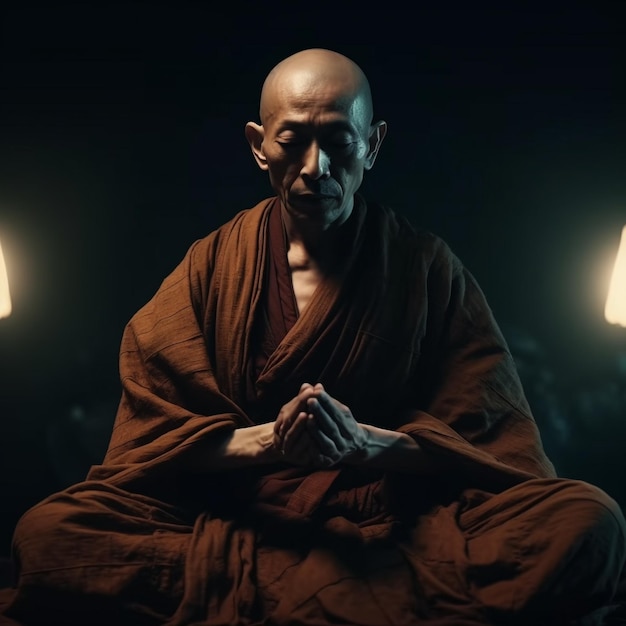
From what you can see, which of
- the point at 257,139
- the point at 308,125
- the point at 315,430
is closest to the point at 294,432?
the point at 315,430

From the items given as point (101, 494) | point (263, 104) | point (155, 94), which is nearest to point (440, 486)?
point (101, 494)

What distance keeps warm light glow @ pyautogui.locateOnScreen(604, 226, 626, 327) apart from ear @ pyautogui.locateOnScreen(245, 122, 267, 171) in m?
1.53

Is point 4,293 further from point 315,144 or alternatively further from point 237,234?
point 315,144

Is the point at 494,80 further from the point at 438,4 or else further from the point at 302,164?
the point at 302,164

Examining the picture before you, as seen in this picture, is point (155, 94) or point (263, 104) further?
point (155, 94)

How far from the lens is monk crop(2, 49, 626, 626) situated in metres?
2.93

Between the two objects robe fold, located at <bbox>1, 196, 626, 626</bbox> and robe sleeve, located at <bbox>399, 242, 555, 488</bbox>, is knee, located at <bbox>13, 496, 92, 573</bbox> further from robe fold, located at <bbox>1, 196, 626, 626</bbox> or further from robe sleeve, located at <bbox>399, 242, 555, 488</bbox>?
robe sleeve, located at <bbox>399, 242, 555, 488</bbox>

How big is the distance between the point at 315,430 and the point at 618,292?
1.79 meters

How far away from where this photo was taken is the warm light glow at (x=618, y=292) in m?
4.29

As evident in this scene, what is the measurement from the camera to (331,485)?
3.31 m

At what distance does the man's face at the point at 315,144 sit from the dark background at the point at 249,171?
0.92 meters

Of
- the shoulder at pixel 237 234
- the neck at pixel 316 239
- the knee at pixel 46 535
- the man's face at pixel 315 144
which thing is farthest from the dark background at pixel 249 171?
the knee at pixel 46 535

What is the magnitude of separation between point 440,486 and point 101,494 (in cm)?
100

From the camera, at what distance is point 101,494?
315 cm
